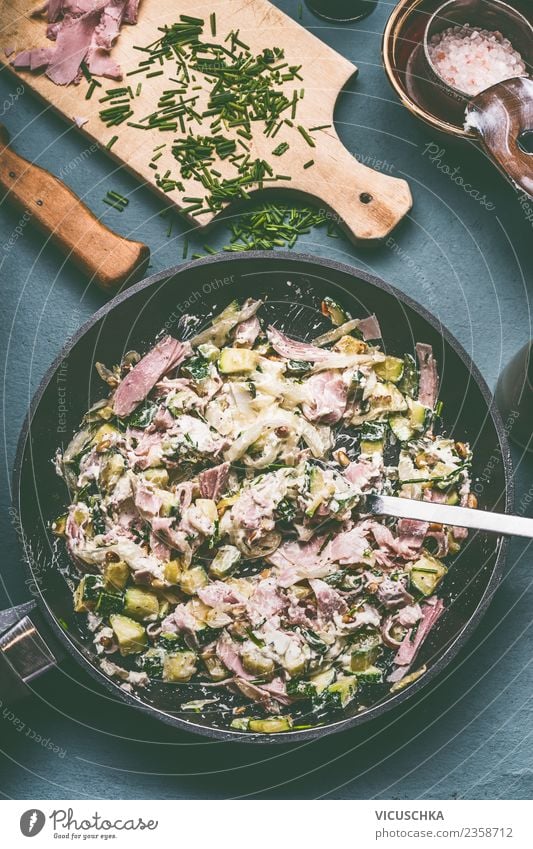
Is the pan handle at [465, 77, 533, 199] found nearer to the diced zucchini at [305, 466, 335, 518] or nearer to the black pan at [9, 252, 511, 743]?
the black pan at [9, 252, 511, 743]

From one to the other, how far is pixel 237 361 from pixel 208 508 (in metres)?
0.36

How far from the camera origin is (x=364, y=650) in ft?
6.39

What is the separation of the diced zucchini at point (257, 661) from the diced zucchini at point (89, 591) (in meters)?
0.37

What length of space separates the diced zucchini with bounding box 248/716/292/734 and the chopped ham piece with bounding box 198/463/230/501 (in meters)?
0.51

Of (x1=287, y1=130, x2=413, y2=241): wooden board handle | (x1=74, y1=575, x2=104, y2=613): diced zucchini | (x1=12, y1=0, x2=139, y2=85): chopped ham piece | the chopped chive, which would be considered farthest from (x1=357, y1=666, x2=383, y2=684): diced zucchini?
(x1=12, y1=0, x2=139, y2=85): chopped ham piece

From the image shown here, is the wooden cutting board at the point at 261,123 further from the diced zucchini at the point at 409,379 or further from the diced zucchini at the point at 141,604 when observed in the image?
the diced zucchini at the point at 141,604

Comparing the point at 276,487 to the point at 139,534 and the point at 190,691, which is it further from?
the point at 190,691

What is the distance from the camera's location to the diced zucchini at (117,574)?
76.3 inches

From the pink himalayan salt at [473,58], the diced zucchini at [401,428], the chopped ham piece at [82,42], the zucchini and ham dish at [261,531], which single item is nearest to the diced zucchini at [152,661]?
the zucchini and ham dish at [261,531]

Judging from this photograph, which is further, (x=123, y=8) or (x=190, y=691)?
(x=123, y=8)

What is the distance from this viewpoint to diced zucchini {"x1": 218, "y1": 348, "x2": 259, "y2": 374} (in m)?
2.05

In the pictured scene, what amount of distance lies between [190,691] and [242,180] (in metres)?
1.27

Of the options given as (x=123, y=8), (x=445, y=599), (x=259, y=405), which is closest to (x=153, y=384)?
(x=259, y=405)

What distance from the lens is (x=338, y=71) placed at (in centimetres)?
227
